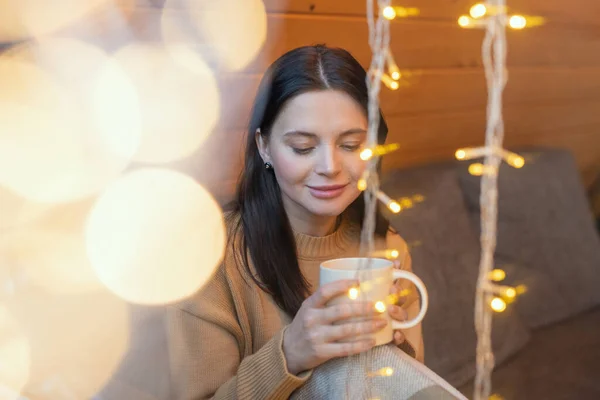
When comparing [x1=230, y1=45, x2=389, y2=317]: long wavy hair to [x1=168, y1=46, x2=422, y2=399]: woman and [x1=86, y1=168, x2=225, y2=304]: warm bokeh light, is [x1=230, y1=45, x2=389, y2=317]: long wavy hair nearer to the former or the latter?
[x1=168, y1=46, x2=422, y2=399]: woman

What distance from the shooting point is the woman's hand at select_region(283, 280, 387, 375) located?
624 mm

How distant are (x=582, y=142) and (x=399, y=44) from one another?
42.5 inches

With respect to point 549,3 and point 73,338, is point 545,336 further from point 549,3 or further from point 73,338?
point 73,338

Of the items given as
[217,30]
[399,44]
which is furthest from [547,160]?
[217,30]

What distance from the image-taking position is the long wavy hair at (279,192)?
875 millimetres

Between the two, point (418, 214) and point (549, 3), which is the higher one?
point (549, 3)

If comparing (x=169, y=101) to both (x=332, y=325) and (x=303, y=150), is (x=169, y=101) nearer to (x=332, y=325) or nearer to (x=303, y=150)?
(x=303, y=150)

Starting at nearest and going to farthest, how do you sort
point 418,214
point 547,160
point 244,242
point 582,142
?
point 244,242 < point 418,214 < point 547,160 < point 582,142

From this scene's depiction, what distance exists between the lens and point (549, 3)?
162 cm

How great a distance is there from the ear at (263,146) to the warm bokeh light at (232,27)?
0.27 m

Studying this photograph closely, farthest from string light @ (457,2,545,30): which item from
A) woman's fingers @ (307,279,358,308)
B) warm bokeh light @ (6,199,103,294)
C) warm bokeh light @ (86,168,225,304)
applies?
warm bokeh light @ (6,199,103,294)

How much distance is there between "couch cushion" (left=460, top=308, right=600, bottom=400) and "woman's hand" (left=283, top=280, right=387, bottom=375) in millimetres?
735

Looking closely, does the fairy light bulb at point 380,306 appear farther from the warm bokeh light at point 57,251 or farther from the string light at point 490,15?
the warm bokeh light at point 57,251

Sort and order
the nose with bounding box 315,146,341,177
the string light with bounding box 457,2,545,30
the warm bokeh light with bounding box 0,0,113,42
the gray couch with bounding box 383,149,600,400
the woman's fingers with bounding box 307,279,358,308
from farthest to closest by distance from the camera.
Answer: the gray couch with bounding box 383,149,600,400, the warm bokeh light with bounding box 0,0,113,42, the nose with bounding box 315,146,341,177, the woman's fingers with bounding box 307,279,358,308, the string light with bounding box 457,2,545,30
